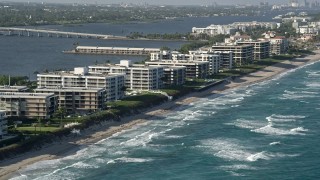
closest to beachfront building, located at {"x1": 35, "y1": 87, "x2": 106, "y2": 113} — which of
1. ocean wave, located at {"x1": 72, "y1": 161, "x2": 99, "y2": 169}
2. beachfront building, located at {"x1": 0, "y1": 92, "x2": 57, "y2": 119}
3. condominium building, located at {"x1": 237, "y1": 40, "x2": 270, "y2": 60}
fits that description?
beachfront building, located at {"x1": 0, "y1": 92, "x2": 57, "y2": 119}

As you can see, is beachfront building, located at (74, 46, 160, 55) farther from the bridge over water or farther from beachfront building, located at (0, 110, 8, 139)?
beachfront building, located at (0, 110, 8, 139)

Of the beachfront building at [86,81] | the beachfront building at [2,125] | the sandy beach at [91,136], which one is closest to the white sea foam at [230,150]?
the sandy beach at [91,136]

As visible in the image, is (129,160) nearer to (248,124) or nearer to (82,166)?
(82,166)

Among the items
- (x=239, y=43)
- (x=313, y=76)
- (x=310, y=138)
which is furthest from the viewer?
(x=239, y=43)

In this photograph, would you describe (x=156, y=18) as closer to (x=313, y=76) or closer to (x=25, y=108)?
(x=313, y=76)

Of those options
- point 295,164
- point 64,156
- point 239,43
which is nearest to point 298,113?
point 295,164

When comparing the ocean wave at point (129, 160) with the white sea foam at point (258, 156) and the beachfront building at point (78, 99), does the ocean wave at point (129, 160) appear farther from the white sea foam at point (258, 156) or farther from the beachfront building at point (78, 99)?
the beachfront building at point (78, 99)

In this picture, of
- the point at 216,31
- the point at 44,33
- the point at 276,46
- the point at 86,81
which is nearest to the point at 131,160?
the point at 86,81
